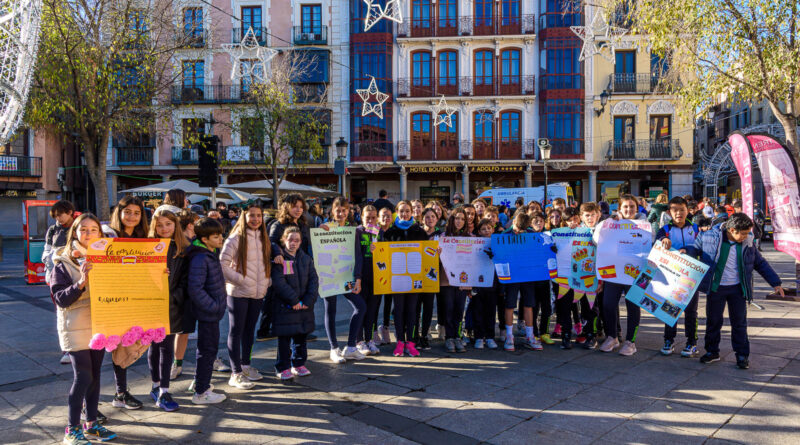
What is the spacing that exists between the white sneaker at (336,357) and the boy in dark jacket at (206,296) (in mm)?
1467

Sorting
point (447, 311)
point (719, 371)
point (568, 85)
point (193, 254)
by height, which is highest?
point (568, 85)

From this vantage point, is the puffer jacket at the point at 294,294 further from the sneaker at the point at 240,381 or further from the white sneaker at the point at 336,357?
the white sneaker at the point at 336,357

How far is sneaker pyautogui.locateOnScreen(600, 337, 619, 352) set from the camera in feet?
21.0

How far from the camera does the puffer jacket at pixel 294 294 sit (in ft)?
17.3

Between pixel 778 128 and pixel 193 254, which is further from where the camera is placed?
pixel 778 128

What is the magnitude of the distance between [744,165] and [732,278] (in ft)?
12.7

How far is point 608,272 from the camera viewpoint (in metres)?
6.37

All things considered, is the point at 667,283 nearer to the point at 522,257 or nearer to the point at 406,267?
the point at 522,257

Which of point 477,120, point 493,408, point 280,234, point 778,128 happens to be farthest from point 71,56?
point 778,128

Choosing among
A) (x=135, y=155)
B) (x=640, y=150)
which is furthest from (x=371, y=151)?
(x=640, y=150)

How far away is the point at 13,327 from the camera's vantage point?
7562 millimetres

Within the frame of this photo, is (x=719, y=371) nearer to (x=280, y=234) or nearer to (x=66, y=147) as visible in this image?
(x=280, y=234)

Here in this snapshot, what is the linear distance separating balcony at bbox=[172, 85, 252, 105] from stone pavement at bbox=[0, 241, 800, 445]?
2391 cm

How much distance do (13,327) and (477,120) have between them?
78.8 feet
